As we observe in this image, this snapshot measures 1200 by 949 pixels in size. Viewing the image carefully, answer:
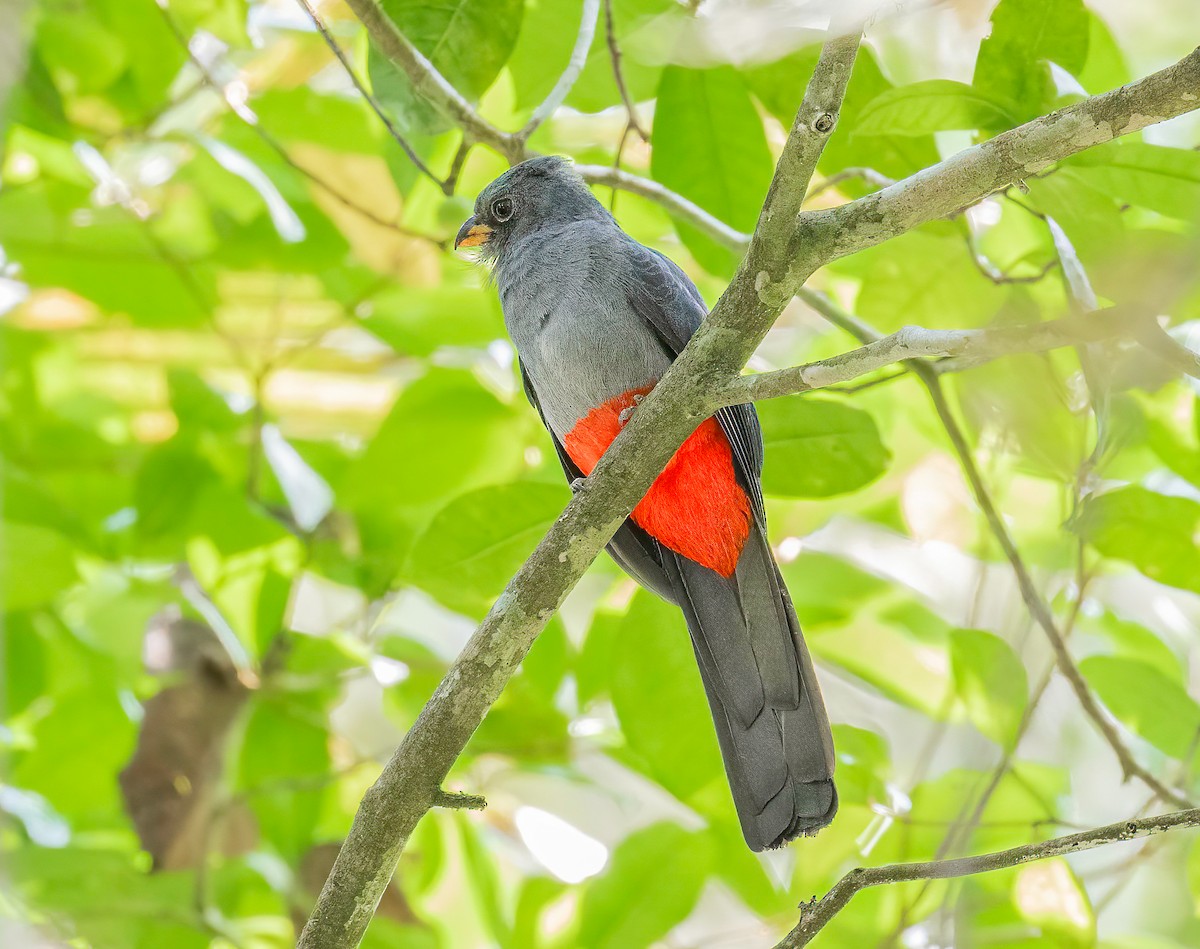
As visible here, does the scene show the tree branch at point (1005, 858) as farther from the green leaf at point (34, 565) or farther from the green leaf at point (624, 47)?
the green leaf at point (34, 565)

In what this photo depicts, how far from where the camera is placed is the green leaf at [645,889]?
9.41 ft

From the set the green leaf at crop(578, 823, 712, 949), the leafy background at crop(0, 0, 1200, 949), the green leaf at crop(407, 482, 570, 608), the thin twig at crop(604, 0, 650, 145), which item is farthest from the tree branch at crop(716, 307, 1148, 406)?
the green leaf at crop(578, 823, 712, 949)

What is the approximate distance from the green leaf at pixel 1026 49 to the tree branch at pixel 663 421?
484 millimetres

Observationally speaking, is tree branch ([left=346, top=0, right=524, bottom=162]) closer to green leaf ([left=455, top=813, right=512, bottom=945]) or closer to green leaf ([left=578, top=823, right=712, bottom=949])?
green leaf ([left=578, top=823, right=712, bottom=949])

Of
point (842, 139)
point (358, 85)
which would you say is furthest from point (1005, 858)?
point (358, 85)

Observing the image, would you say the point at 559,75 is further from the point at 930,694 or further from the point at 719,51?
the point at 930,694

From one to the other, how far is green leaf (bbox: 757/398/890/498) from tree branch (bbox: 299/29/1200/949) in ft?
2.00

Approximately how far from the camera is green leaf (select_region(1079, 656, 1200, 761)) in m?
2.56

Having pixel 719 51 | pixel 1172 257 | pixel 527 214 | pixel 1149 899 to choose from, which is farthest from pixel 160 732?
pixel 1172 257

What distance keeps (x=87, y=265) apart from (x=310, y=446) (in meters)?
0.92

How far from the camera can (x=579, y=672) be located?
3145mm

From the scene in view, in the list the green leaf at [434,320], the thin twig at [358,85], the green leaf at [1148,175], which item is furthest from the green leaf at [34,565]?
the green leaf at [1148,175]

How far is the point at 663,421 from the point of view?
2.02 m

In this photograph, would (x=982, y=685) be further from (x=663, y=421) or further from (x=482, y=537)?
(x=482, y=537)
